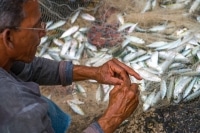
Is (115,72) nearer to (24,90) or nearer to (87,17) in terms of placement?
(24,90)

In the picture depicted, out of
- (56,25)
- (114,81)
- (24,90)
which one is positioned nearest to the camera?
(24,90)

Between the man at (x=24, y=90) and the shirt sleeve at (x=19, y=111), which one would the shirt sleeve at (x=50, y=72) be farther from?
the shirt sleeve at (x=19, y=111)

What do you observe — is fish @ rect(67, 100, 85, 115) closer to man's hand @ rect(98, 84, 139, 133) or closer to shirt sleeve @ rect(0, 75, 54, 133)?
man's hand @ rect(98, 84, 139, 133)

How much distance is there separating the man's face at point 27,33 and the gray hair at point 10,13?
3cm

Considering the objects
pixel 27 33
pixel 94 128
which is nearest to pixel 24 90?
pixel 27 33

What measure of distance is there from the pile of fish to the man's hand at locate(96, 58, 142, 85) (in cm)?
121

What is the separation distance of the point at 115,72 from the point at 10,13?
87 centimetres

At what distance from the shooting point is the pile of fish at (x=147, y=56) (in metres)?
3.89

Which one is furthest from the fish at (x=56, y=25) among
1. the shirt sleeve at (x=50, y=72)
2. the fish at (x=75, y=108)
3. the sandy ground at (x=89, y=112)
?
the shirt sleeve at (x=50, y=72)

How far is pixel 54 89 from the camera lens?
4.25m

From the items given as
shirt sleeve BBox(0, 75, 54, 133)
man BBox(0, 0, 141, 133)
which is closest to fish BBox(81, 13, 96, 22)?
man BBox(0, 0, 141, 133)

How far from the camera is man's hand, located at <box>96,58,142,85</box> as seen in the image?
254 cm

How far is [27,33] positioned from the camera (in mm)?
1989

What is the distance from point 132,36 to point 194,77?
100 centimetres
